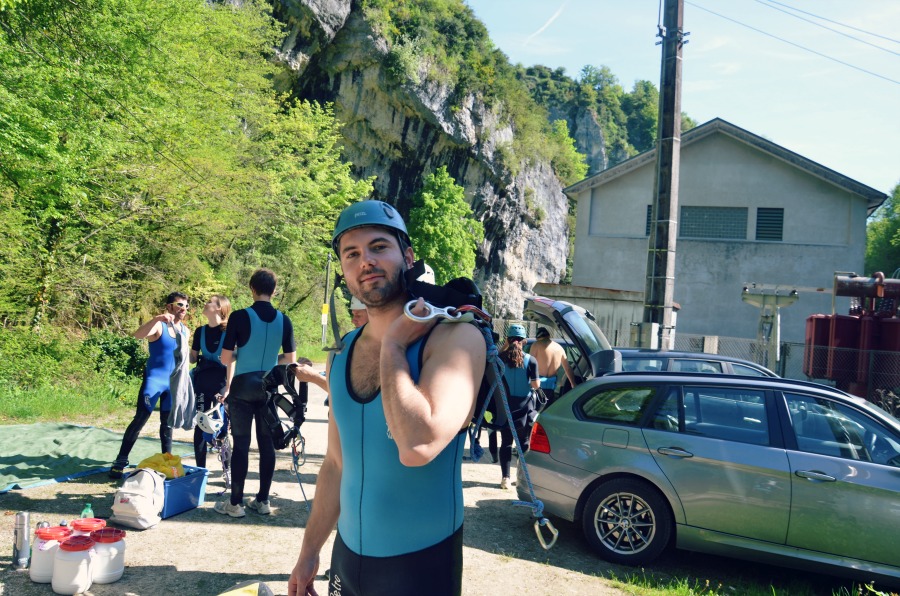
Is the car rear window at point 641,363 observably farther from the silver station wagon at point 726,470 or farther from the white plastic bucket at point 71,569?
the white plastic bucket at point 71,569

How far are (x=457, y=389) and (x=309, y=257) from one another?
31.8 m

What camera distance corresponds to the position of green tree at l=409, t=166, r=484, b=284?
166 ft

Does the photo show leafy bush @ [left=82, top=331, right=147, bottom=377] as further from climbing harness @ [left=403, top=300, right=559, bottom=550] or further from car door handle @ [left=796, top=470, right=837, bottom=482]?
climbing harness @ [left=403, top=300, right=559, bottom=550]

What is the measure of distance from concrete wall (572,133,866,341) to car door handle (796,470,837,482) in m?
19.3

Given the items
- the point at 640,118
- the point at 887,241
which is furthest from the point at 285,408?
the point at 640,118

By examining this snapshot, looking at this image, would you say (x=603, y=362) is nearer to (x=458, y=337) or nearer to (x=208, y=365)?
(x=208, y=365)

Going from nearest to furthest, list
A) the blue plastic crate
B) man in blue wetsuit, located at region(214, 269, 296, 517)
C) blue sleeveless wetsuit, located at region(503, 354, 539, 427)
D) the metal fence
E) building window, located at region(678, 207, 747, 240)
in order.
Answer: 1. man in blue wetsuit, located at region(214, 269, 296, 517)
2. the blue plastic crate
3. blue sleeveless wetsuit, located at region(503, 354, 539, 427)
4. the metal fence
5. building window, located at region(678, 207, 747, 240)

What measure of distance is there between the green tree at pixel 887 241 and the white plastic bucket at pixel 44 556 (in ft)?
252

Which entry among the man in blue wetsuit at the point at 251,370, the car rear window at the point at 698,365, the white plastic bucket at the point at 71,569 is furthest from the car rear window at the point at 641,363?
the white plastic bucket at the point at 71,569

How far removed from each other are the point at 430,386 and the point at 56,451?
7759 mm

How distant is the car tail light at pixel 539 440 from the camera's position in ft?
20.1

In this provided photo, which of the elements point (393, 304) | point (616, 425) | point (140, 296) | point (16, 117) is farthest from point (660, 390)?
point (140, 296)

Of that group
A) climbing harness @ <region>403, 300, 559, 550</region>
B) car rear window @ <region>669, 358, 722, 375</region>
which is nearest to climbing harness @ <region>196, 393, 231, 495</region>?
climbing harness @ <region>403, 300, 559, 550</region>

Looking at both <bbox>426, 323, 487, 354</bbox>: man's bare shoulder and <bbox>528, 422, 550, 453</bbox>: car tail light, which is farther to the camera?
<bbox>528, 422, 550, 453</bbox>: car tail light
